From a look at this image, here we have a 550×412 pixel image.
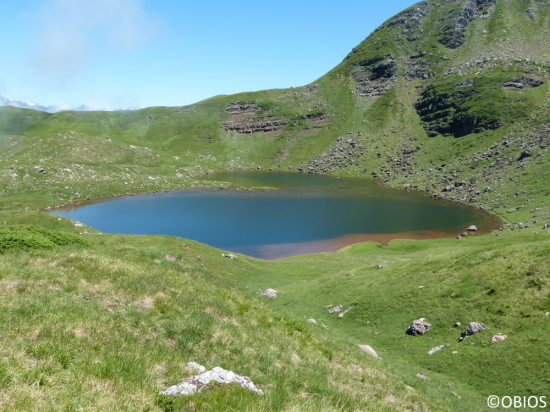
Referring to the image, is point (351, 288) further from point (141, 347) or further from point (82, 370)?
point (82, 370)

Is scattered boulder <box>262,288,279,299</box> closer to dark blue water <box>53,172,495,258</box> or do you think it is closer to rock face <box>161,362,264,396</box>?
rock face <box>161,362,264,396</box>

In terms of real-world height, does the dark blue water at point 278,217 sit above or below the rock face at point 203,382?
below

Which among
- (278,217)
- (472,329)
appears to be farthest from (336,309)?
(278,217)

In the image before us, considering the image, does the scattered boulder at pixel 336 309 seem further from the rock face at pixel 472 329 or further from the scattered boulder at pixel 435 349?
the rock face at pixel 472 329

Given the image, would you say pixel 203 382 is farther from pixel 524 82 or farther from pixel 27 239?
pixel 524 82

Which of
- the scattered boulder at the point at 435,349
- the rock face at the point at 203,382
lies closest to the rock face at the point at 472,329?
the scattered boulder at the point at 435,349

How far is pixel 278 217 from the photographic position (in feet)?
313

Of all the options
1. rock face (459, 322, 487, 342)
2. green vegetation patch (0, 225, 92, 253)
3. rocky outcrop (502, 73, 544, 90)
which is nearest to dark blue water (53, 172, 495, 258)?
green vegetation patch (0, 225, 92, 253)

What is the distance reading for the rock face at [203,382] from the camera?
7289 mm

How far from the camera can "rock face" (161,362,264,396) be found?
7289 mm

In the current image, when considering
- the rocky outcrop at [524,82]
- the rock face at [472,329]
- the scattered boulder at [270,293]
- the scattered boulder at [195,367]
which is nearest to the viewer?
the scattered boulder at [195,367]

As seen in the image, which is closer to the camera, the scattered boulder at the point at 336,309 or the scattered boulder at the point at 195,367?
the scattered boulder at the point at 195,367

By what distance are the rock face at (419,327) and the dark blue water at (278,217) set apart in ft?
138

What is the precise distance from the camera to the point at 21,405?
5.16m
